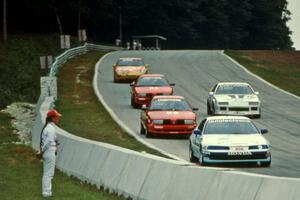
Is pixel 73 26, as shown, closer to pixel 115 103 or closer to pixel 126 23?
pixel 126 23

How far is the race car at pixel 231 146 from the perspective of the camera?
2038cm

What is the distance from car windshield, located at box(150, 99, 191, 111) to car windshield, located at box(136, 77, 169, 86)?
9008mm

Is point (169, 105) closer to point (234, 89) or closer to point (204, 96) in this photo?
point (234, 89)

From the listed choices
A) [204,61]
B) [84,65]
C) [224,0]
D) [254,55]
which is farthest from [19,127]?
[224,0]

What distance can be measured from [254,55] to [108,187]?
56082mm

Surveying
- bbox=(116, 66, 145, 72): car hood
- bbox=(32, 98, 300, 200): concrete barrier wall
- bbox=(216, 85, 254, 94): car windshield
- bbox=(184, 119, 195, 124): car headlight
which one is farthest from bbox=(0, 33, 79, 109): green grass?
bbox=(32, 98, 300, 200): concrete barrier wall

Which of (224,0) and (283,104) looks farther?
(224,0)

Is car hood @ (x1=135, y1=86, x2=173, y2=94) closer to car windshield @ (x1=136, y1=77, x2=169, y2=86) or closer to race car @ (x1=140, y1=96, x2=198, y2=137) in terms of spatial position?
car windshield @ (x1=136, y1=77, x2=169, y2=86)

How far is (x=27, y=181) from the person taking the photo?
709 inches

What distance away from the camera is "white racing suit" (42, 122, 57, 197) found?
1508 cm

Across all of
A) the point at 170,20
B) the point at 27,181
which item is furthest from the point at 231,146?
the point at 170,20

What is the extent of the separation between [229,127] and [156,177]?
9.06 metres

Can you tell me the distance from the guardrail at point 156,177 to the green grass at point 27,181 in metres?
0.24

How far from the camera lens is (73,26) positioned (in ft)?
362
